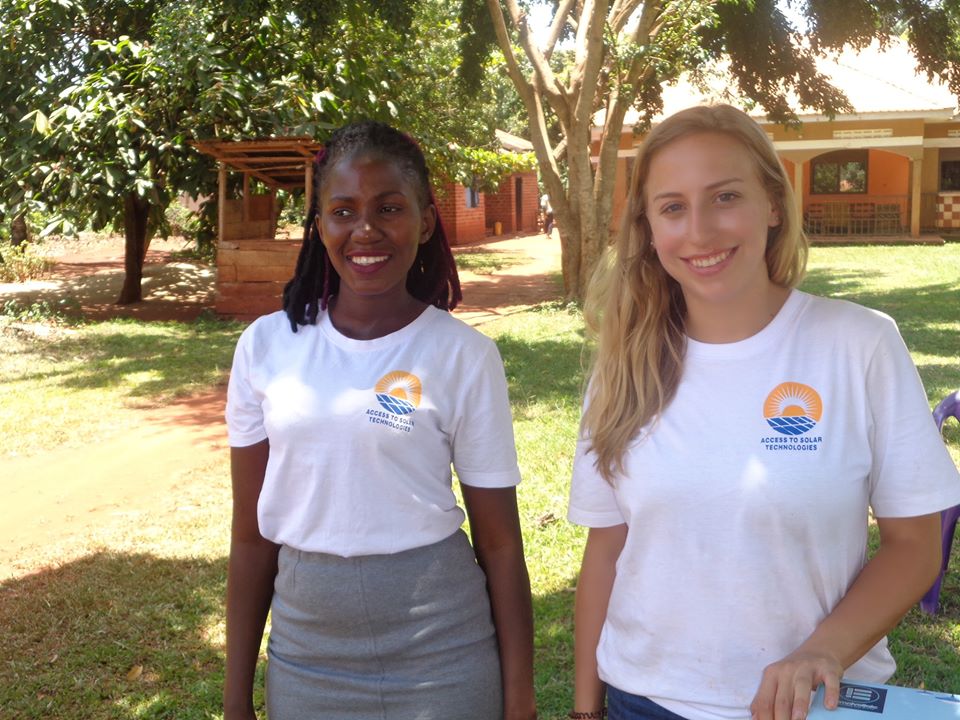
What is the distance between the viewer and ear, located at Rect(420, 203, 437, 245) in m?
2.27

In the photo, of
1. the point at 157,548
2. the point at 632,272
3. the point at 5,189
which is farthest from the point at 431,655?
the point at 5,189

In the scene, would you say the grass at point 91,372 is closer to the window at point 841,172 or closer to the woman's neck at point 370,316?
the woman's neck at point 370,316

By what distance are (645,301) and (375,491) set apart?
632mm

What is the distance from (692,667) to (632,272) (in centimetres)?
76

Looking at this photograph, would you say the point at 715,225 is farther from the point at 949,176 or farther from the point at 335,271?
the point at 949,176

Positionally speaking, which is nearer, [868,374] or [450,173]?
[868,374]

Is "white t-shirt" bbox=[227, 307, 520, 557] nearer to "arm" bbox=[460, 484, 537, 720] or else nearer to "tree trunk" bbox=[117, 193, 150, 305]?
"arm" bbox=[460, 484, 537, 720]

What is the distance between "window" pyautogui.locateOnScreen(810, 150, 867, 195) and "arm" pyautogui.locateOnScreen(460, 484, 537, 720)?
2849cm

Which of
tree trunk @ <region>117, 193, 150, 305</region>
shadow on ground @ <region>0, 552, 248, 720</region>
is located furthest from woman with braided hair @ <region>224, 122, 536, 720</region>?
tree trunk @ <region>117, 193, 150, 305</region>

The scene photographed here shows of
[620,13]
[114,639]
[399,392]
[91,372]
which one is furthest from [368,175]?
[620,13]

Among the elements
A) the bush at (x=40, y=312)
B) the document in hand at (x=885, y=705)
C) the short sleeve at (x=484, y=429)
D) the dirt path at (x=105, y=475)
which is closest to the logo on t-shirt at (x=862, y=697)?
the document in hand at (x=885, y=705)

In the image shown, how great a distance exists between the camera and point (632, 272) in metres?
2.13

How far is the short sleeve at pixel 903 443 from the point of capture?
173 centimetres

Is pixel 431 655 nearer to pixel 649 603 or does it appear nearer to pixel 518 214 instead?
pixel 649 603
